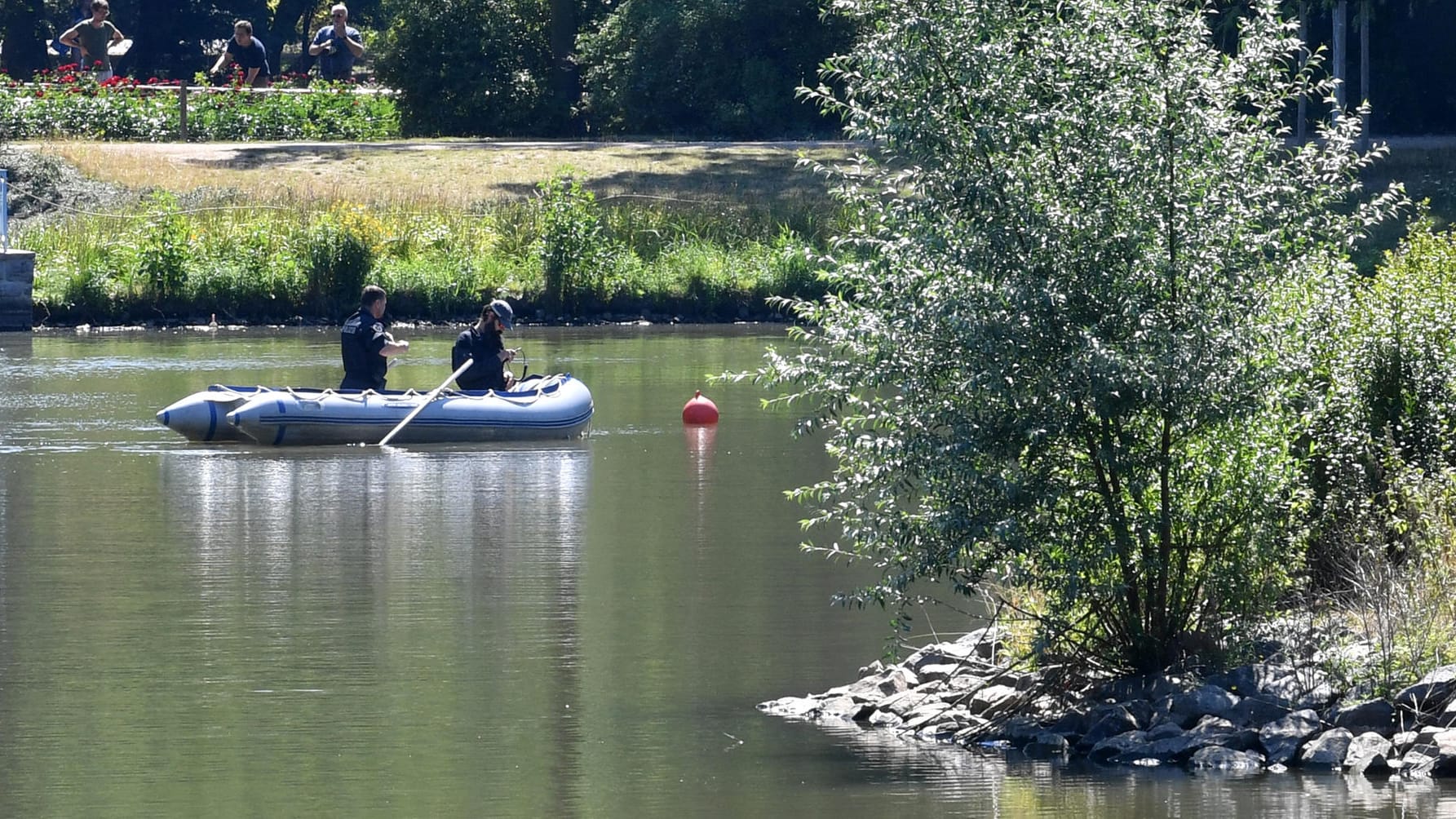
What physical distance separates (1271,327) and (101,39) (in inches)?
1644

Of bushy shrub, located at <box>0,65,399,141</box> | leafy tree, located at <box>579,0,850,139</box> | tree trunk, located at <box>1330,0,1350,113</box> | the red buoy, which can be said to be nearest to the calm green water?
the red buoy

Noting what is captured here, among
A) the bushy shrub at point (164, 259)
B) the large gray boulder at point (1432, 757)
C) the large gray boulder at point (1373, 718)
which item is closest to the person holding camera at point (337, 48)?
the bushy shrub at point (164, 259)

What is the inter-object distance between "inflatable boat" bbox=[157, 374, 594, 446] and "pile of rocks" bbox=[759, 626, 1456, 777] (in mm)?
11757

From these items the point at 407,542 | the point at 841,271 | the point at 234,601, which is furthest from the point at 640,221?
the point at 841,271

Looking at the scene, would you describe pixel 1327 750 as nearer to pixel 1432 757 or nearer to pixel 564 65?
pixel 1432 757

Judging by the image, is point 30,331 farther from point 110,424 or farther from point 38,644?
point 38,644

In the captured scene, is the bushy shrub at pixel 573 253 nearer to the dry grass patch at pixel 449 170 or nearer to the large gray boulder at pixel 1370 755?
the dry grass patch at pixel 449 170

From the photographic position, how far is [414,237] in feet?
132

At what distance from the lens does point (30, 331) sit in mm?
37000

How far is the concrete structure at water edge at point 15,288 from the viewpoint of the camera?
3666 cm

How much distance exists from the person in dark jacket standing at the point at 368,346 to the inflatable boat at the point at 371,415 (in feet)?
1.10

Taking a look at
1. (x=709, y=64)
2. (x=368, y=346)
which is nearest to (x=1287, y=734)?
(x=368, y=346)

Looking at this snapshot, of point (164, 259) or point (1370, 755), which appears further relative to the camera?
point (164, 259)

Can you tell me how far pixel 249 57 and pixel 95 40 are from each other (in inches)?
122
